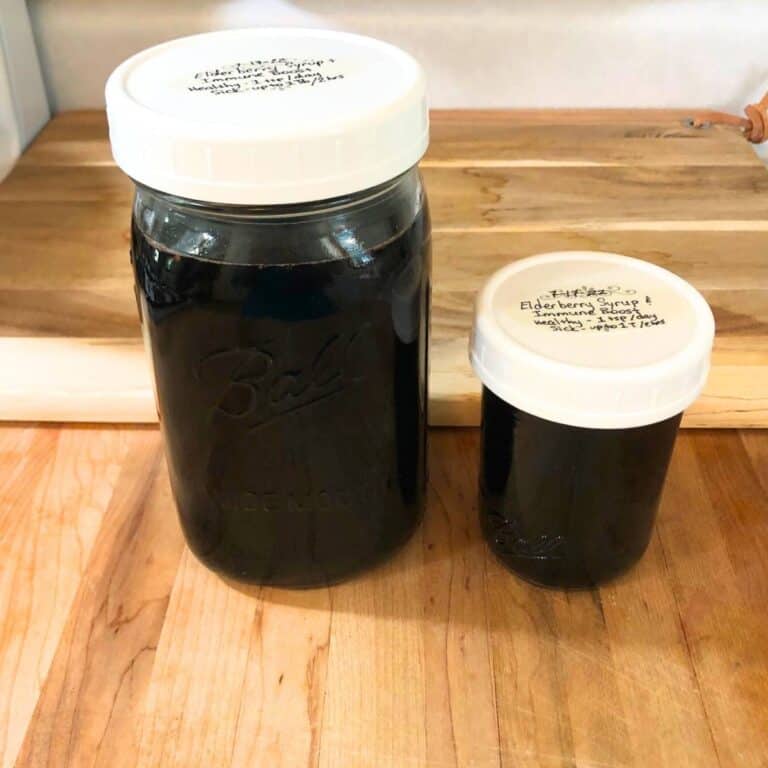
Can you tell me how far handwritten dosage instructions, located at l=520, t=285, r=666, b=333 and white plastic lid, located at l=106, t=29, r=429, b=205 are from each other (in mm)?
112

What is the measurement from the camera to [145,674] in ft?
1.57

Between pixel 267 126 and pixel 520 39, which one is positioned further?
pixel 520 39

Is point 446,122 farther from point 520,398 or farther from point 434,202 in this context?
point 520,398

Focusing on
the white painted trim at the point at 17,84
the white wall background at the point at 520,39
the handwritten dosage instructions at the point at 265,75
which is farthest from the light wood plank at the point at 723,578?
the white painted trim at the point at 17,84

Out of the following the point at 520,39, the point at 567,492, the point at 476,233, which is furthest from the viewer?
the point at 520,39

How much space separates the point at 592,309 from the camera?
1.55 ft

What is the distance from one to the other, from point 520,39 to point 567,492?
0.56 meters

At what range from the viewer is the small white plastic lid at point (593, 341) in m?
0.43

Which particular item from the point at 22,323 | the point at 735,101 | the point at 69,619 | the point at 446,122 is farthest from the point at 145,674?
the point at 735,101

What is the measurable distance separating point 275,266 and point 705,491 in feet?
1.09

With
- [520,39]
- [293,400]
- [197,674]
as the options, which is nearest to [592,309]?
[293,400]

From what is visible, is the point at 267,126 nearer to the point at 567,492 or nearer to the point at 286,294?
the point at 286,294

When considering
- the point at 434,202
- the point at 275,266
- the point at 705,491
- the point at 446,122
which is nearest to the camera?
the point at 275,266

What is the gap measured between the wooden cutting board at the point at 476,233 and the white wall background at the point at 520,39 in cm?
3
